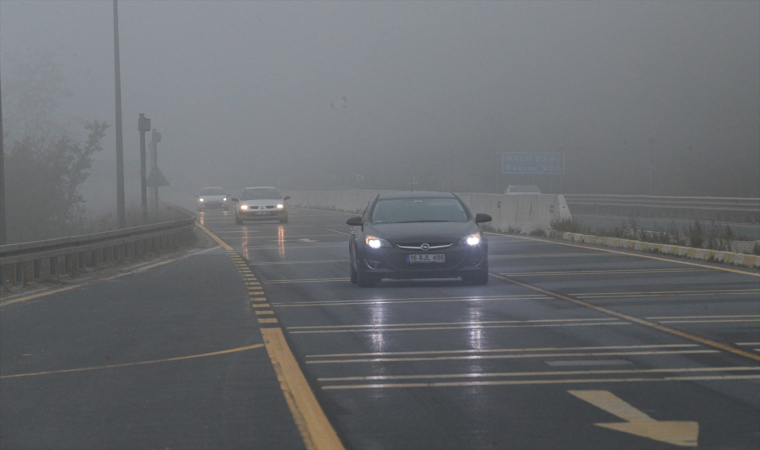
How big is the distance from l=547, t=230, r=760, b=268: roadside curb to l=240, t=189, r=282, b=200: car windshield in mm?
15795

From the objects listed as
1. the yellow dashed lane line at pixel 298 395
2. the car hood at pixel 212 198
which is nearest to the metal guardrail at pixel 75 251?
the yellow dashed lane line at pixel 298 395

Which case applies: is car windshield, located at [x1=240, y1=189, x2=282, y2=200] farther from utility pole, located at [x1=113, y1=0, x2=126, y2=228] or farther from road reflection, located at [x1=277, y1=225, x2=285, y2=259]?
utility pole, located at [x1=113, y1=0, x2=126, y2=228]

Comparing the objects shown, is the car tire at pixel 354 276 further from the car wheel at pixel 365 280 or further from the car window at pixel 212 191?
the car window at pixel 212 191

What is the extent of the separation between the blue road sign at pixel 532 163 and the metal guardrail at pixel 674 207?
416 inches

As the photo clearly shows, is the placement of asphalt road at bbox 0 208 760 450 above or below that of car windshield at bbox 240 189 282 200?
below

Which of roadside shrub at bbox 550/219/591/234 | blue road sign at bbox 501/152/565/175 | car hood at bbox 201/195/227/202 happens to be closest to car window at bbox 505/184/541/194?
blue road sign at bbox 501/152/565/175

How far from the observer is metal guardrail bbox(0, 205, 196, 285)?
50.9ft

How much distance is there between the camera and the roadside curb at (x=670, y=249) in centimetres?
1830

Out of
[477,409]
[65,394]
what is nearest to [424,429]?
[477,409]

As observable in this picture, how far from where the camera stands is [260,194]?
137 ft

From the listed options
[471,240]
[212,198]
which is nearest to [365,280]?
[471,240]

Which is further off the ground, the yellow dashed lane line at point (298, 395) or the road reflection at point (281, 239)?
the yellow dashed lane line at point (298, 395)

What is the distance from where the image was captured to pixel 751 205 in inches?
1464

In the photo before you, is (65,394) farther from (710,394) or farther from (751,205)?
(751,205)
